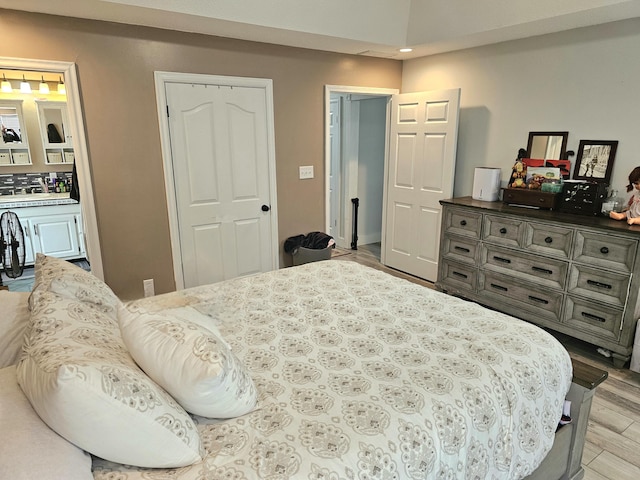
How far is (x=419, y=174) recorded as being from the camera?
4.40 m

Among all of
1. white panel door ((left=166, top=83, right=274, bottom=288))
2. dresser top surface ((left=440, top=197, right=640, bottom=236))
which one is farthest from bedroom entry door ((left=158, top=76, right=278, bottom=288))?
dresser top surface ((left=440, top=197, right=640, bottom=236))

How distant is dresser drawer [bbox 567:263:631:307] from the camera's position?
2.73 meters

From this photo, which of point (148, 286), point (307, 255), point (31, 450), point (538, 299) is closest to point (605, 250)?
point (538, 299)

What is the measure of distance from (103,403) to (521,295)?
3.24 m

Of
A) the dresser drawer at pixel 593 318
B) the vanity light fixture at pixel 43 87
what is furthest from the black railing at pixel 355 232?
the vanity light fixture at pixel 43 87

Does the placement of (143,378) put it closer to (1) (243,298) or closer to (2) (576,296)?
(1) (243,298)

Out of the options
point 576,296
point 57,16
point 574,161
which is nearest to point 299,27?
point 57,16

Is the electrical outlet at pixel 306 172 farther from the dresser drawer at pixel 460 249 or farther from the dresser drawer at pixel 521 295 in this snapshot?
the dresser drawer at pixel 521 295

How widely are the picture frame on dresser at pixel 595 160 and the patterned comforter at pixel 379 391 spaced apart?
6.68 ft

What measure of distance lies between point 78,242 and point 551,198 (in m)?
5.28

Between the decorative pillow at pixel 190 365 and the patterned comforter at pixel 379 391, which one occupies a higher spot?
the decorative pillow at pixel 190 365

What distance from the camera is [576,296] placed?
117 inches

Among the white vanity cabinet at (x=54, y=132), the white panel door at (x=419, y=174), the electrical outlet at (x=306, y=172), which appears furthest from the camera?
the white vanity cabinet at (x=54, y=132)

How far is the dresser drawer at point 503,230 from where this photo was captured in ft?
10.8
